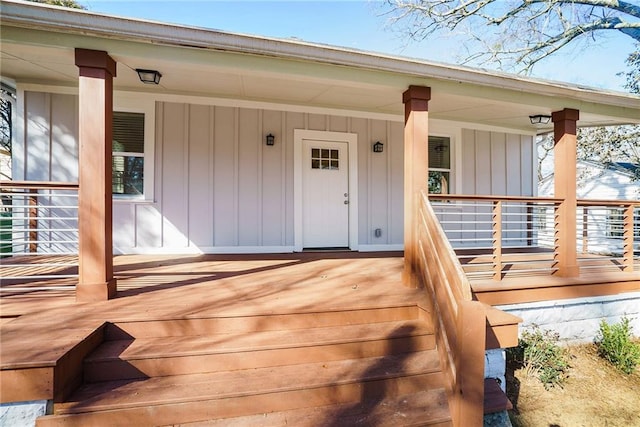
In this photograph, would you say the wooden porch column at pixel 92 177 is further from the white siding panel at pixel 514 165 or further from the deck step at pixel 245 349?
the white siding panel at pixel 514 165

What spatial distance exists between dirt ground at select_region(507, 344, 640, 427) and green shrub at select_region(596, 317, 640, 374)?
83mm

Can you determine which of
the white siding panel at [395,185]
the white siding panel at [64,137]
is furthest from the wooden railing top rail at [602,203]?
the white siding panel at [64,137]

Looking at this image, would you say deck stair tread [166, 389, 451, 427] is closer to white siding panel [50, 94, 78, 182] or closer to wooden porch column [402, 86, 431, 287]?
wooden porch column [402, 86, 431, 287]

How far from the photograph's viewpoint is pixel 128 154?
4.76 metres

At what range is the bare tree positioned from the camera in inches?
339

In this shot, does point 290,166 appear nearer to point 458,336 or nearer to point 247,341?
point 247,341

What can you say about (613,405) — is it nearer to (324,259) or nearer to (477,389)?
(477,389)

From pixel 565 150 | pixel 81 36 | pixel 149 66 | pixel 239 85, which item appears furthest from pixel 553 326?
pixel 81 36

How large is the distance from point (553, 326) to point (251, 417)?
11.1 ft

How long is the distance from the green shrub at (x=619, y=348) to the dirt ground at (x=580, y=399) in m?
0.08

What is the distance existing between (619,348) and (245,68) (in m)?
4.66

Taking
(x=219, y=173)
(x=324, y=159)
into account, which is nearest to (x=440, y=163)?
(x=324, y=159)

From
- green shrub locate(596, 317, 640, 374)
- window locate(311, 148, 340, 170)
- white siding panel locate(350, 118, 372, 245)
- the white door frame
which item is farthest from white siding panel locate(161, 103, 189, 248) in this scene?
green shrub locate(596, 317, 640, 374)

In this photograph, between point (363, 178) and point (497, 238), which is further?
point (363, 178)
